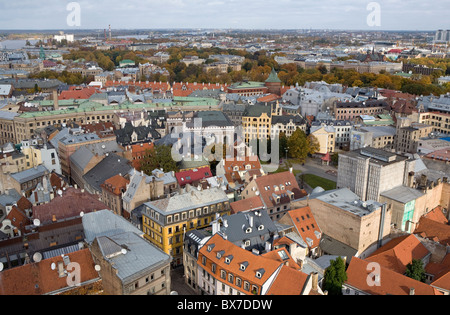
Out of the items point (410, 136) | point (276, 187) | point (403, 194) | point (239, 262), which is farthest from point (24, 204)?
point (410, 136)

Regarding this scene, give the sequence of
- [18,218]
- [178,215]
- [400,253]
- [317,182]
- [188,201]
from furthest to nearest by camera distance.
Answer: [317,182] < [188,201] < [18,218] < [178,215] < [400,253]

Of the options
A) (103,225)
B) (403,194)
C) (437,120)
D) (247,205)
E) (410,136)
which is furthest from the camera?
(437,120)

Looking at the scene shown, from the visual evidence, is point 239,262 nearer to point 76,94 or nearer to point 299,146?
point 299,146

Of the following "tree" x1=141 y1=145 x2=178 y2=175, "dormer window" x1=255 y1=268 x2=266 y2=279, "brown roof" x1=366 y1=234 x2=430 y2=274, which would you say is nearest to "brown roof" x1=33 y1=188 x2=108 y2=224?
"tree" x1=141 y1=145 x2=178 y2=175

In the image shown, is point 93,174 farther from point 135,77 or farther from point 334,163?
point 135,77
